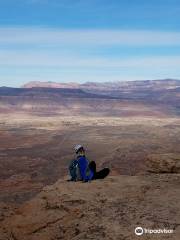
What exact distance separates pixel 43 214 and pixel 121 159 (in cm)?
2740

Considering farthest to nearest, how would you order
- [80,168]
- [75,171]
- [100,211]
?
[75,171]
[80,168]
[100,211]

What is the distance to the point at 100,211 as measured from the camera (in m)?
7.94

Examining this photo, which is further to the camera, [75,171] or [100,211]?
[75,171]

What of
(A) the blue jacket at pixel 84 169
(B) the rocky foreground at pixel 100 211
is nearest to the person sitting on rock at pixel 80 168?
(A) the blue jacket at pixel 84 169

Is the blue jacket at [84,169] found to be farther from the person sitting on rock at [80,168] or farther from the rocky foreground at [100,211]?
the rocky foreground at [100,211]

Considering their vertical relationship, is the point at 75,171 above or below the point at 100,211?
above

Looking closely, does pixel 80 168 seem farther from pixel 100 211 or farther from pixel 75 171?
pixel 100 211

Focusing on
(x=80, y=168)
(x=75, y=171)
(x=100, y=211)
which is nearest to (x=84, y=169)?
(x=80, y=168)

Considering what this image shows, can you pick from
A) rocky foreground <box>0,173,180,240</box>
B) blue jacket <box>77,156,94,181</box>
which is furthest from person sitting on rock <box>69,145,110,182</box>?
rocky foreground <box>0,173,180,240</box>

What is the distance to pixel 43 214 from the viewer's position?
28.4 ft

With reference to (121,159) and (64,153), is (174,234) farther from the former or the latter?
(64,153)

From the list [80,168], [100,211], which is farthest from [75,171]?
[100,211]

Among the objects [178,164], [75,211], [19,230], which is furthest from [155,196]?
[178,164]

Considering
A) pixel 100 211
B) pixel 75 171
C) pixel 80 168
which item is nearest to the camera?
pixel 100 211
